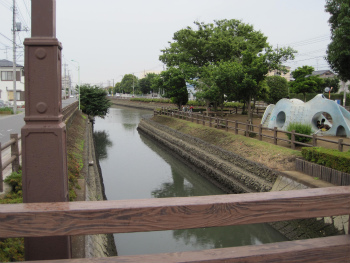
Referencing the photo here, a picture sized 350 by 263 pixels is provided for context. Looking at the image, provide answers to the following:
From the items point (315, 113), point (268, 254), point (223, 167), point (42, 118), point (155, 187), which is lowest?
point (155, 187)

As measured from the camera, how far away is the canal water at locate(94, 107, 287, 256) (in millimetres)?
8695

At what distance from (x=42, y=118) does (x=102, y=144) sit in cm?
2430

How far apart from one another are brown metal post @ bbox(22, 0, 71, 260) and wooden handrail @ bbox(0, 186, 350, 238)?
46 cm

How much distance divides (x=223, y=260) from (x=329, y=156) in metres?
8.67

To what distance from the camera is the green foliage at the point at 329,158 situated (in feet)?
28.4

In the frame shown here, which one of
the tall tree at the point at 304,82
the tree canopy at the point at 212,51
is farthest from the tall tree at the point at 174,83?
the tall tree at the point at 304,82

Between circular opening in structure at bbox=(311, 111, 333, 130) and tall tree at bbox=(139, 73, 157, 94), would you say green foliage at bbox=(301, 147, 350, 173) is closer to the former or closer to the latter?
circular opening in structure at bbox=(311, 111, 333, 130)

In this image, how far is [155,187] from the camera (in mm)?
14242

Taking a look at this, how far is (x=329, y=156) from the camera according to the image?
9312 mm

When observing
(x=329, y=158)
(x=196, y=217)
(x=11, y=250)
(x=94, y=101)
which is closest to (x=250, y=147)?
(x=329, y=158)

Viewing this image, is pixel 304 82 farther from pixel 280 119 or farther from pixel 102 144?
pixel 102 144

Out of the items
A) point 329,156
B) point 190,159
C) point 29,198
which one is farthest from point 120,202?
point 190,159

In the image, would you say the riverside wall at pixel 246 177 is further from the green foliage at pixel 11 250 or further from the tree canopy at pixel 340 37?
the tree canopy at pixel 340 37

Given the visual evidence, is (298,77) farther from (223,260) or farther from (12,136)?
(223,260)
